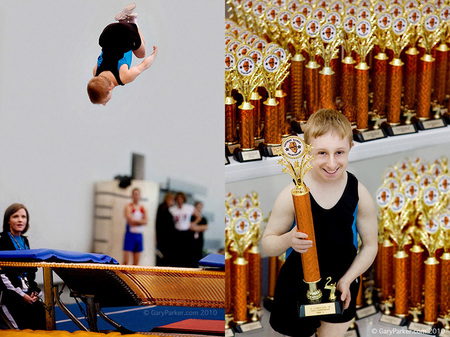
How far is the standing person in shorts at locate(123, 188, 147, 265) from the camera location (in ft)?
10.0

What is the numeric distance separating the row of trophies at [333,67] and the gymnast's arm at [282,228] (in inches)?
7.9

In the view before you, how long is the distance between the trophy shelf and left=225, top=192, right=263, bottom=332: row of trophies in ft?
0.37

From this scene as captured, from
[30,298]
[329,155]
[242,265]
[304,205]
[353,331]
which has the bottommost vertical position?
[353,331]

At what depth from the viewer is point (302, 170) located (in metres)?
2.77

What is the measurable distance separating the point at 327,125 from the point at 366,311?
816 millimetres

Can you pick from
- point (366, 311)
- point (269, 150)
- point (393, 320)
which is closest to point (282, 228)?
point (269, 150)

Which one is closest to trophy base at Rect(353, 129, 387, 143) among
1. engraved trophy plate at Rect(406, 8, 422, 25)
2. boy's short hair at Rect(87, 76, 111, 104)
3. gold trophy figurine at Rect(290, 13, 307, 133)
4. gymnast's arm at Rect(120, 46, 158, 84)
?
gold trophy figurine at Rect(290, 13, 307, 133)

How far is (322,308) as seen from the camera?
9.32ft

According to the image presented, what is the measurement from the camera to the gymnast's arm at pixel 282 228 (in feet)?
9.24

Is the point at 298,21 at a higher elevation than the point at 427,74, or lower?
higher

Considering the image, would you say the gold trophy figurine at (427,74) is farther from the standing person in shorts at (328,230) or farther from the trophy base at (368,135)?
the standing person in shorts at (328,230)

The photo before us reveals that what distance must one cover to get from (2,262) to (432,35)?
1978 mm

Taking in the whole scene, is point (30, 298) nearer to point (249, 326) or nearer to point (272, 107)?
point (249, 326)

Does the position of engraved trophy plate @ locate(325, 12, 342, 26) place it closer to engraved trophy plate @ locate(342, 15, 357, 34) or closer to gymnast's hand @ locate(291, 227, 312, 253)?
engraved trophy plate @ locate(342, 15, 357, 34)
